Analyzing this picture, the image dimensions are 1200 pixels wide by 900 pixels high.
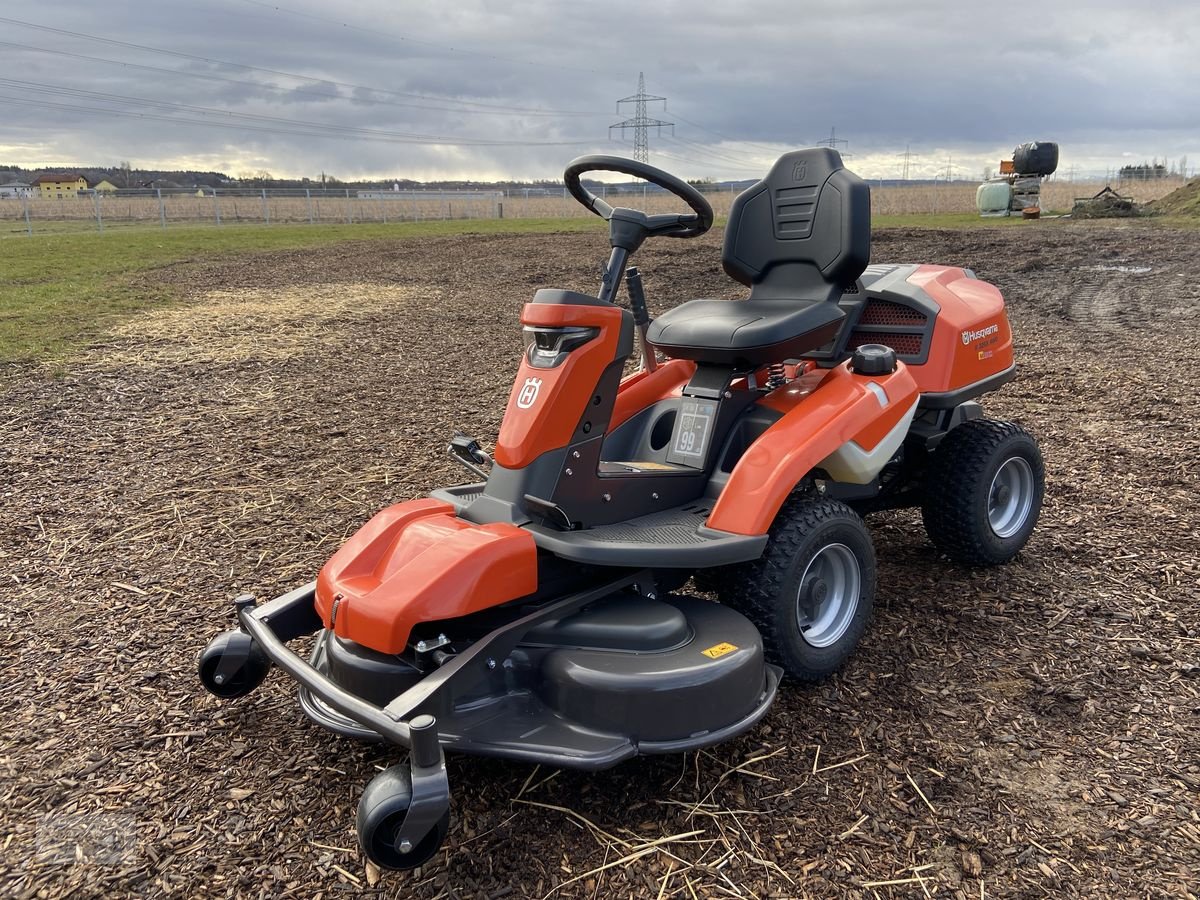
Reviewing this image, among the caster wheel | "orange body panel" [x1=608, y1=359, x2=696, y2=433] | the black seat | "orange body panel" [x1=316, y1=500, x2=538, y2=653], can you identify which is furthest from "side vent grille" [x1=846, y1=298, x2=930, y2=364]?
the caster wheel

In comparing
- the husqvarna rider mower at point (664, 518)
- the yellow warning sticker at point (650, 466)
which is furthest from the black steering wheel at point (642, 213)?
the yellow warning sticker at point (650, 466)

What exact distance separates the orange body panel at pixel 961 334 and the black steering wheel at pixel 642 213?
1.04 m

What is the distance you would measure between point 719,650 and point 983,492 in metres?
1.76

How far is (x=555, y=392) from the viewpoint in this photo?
109 inches

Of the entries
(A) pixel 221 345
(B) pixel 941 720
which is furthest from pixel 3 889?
(A) pixel 221 345

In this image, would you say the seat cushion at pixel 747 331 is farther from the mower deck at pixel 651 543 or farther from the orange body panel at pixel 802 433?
the mower deck at pixel 651 543

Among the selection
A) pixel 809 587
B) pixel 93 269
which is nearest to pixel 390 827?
pixel 809 587

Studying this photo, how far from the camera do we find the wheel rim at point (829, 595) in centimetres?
310

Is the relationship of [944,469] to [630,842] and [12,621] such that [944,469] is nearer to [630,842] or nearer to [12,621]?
[630,842]

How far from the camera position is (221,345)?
28.5ft

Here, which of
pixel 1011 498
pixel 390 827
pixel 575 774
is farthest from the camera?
pixel 1011 498

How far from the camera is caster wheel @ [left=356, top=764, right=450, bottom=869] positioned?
6.66 feet

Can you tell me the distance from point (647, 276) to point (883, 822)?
10.4 meters

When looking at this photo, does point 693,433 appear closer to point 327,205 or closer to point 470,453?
point 470,453
